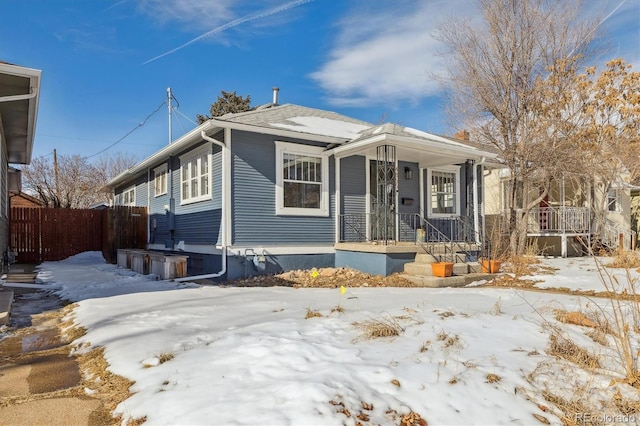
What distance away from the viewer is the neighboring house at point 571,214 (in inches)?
579

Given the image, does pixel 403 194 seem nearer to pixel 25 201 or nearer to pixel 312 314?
pixel 312 314

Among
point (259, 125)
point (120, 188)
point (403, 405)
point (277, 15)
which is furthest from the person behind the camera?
point (120, 188)

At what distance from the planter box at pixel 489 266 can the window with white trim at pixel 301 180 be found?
12.5 ft

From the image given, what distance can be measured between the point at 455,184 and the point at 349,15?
611 centimetres

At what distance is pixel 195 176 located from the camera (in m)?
10.0

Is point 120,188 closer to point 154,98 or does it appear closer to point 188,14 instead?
point 154,98

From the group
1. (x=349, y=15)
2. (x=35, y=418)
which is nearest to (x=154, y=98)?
(x=349, y=15)

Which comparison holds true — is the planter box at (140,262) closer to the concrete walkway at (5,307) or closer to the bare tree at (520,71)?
the concrete walkway at (5,307)

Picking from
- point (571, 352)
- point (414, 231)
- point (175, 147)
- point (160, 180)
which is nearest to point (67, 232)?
point (160, 180)

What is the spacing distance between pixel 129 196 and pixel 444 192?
12711 mm

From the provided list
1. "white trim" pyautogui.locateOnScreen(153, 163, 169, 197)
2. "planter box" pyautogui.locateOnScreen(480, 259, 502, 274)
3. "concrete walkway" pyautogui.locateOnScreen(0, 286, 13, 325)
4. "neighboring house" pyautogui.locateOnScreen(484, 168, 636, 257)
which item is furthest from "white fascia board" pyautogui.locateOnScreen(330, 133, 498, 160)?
"concrete walkway" pyautogui.locateOnScreen(0, 286, 13, 325)

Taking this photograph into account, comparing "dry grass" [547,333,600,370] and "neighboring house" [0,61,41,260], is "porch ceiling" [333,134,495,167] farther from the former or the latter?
"neighboring house" [0,61,41,260]

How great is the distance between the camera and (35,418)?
2326 mm

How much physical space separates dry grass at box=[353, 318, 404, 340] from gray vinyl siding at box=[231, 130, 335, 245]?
16.5 ft
